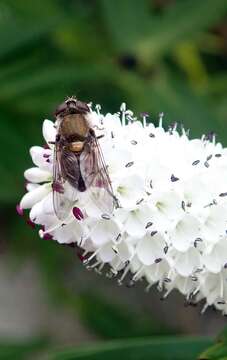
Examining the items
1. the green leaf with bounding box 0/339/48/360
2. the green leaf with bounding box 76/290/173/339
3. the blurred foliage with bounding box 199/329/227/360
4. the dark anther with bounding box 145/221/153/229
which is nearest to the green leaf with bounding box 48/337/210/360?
the blurred foliage with bounding box 199/329/227/360

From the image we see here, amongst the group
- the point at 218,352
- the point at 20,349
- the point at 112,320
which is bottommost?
the point at 218,352

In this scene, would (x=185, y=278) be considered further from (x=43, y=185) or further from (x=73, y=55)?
(x=73, y=55)

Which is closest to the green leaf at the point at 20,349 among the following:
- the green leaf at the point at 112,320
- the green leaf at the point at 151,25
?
the green leaf at the point at 112,320

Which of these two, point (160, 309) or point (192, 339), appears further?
point (160, 309)

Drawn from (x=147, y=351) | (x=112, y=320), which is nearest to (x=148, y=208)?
(x=147, y=351)

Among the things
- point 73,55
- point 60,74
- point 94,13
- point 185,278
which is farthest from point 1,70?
point 185,278

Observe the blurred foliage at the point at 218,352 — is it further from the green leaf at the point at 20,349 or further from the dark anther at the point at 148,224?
the green leaf at the point at 20,349

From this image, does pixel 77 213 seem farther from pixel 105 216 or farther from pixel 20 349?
pixel 20 349
